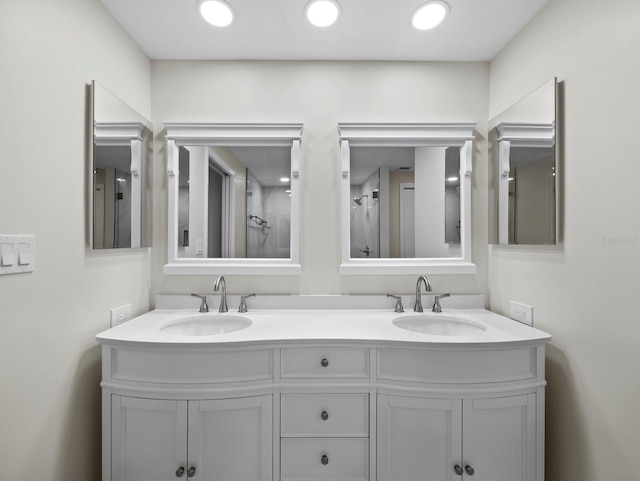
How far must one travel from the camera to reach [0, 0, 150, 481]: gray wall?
99 cm

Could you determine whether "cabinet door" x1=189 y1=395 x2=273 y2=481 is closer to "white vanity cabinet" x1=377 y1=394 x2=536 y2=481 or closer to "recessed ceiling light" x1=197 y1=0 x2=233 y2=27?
"white vanity cabinet" x1=377 y1=394 x2=536 y2=481

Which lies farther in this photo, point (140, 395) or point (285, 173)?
point (285, 173)

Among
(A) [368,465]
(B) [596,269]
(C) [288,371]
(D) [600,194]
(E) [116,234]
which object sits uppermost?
(D) [600,194]

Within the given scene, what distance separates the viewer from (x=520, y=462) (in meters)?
1.24

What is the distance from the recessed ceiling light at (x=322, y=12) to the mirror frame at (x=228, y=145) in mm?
482

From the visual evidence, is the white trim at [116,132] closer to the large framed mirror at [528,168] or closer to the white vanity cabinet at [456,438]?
the white vanity cabinet at [456,438]

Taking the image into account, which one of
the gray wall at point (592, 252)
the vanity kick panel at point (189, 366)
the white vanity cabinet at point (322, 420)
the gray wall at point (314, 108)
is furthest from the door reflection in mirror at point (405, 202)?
the vanity kick panel at point (189, 366)

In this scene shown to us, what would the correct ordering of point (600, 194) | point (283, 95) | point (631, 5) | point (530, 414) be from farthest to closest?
point (283, 95)
point (530, 414)
point (600, 194)
point (631, 5)

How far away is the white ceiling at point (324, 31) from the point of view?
55.6 inches

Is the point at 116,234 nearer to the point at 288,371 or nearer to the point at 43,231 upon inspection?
the point at 43,231

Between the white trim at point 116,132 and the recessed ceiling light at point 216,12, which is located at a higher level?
the recessed ceiling light at point 216,12

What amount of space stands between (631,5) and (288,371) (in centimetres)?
179

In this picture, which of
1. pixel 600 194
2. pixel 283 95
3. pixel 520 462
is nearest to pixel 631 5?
pixel 600 194

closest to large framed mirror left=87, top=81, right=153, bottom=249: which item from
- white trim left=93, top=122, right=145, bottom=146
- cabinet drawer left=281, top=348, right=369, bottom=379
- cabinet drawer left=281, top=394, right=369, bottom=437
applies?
white trim left=93, top=122, right=145, bottom=146
